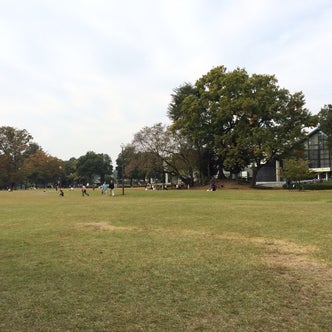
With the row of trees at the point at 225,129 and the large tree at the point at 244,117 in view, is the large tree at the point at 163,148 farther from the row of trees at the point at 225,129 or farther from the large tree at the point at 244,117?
the large tree at the point at 244,117

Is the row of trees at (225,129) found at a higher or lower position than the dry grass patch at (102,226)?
higher

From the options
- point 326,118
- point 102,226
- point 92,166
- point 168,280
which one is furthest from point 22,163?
point 168,280

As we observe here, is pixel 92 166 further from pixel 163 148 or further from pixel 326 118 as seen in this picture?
pixel 326 118

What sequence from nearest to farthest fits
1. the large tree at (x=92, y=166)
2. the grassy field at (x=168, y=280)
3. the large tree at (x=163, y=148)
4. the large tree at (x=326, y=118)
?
the grassy field at (x=168, y=280) < the large tree at (x=326, y=118) < the large tree at (x=163, y=148) < the large tree at (x=92, y=166)

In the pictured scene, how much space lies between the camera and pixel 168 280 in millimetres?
5457

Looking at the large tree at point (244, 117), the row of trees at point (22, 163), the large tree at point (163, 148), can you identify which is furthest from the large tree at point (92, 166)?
the large tree at point (244, 117)

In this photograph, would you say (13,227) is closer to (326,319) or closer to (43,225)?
(43,225)

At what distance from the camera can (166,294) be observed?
482 centimetres

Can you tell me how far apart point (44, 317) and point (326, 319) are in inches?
123

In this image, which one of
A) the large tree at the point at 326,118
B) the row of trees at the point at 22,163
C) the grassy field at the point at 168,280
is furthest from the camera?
the row of trees at the point at 22,163

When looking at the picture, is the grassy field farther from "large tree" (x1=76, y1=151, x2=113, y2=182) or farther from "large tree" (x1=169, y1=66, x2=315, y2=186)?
"large tree" (x1=76, y1=151, x2=113, y2=182)

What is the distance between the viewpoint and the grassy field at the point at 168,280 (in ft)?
13.0

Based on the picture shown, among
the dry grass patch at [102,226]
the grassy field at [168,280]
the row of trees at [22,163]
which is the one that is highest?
the row of trees at [22,163]

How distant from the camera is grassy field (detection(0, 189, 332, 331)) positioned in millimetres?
3971
